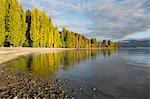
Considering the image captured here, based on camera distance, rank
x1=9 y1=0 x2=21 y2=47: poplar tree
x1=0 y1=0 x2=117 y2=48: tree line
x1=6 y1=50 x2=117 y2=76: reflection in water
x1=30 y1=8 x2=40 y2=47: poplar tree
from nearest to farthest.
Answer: x1=6 y1=50 x2=117 y2=76: reflection in water, x1=0 y1=0 x2=117 y2=48: tree line, x1=9 y1=0 x2=21 y2=47: poplar tree, x1=30 y1=8 x2=40 y2=47: poplar tree

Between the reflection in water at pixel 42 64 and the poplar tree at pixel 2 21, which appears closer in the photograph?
the reflection in water at pixel 42 64

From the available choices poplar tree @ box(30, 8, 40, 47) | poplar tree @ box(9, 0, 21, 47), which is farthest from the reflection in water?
poplar tree @ box(30, 8, 40, 47)

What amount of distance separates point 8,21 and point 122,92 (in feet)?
164

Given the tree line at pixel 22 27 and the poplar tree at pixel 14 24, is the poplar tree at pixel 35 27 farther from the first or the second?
the poplar tree at pixel 14 24

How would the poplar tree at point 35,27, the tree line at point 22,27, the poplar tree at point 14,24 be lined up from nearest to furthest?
the tree line at point 22,27 < the poplar tree at point 14,24 < the poplar tree at point 35,27

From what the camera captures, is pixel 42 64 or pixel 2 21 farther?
pixel 2 21

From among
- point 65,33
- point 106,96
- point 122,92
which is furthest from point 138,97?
point 65,33

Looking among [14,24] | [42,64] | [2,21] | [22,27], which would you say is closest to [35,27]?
[22,27]

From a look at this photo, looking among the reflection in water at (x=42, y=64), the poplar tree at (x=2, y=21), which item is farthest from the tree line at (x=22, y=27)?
the reflection in water at (x=42, y=64)

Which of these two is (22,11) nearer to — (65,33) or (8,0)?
(8,0)

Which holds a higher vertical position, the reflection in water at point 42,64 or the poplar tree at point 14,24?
the poplar tree at point 14,24

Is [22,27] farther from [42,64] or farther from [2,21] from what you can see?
[42,64]

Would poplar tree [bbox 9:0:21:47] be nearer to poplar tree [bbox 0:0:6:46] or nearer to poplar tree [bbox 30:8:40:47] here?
poplar tree [bbox 0:0:6:46]

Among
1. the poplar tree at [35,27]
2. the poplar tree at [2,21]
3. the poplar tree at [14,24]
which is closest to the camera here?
the poplar tree at [2,21]
